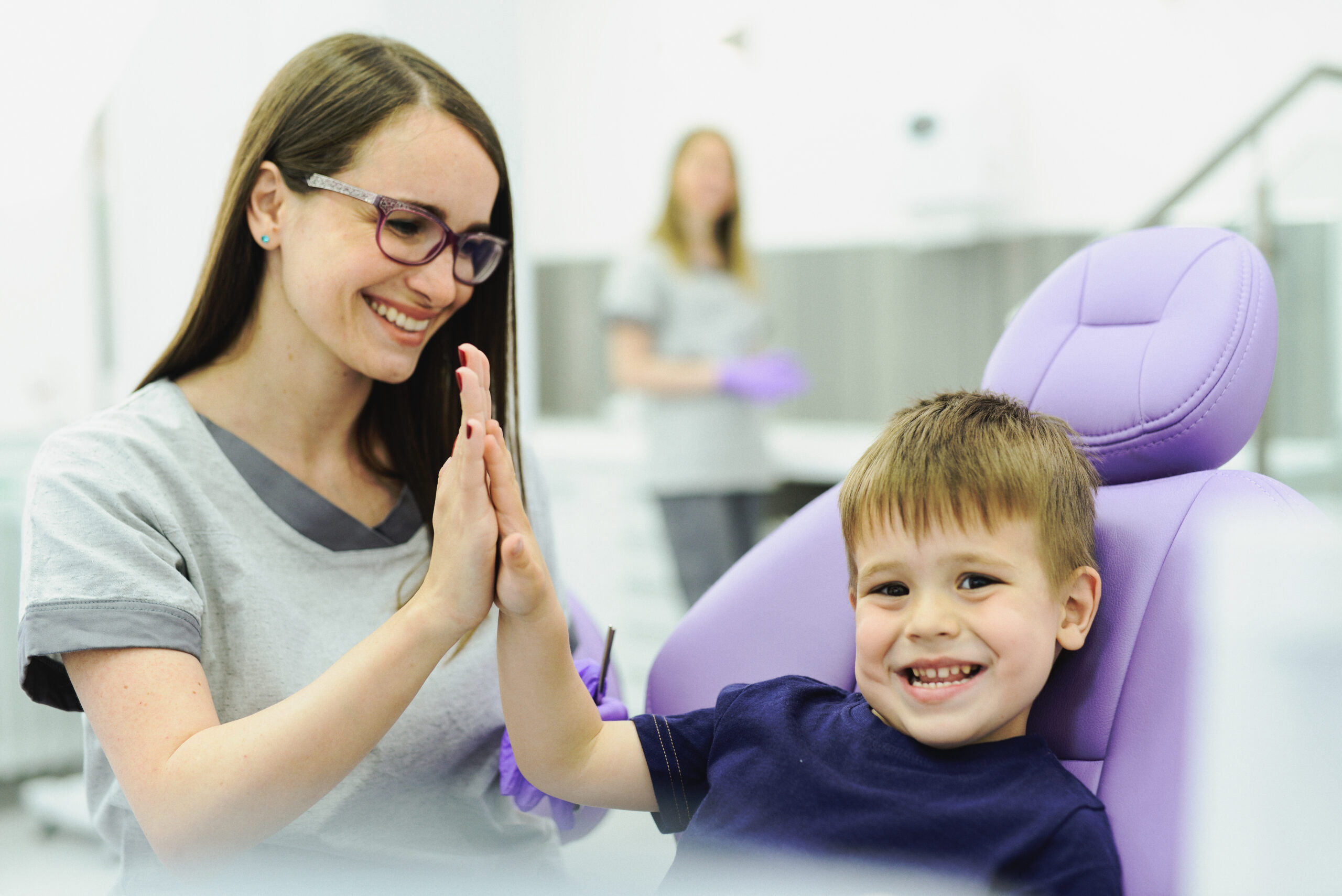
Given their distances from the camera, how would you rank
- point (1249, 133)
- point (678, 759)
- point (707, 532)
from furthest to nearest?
point (707, 532)
point (1249, 133)
point (678, 759)

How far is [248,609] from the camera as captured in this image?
0.97 meters

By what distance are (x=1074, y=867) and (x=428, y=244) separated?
771 mm

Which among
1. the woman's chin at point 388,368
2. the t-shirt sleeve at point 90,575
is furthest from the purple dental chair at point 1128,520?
the t-shirt sleeve at point 90,575

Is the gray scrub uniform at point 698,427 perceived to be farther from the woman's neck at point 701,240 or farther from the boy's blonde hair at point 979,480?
the boy's blonde hair at point 979,480

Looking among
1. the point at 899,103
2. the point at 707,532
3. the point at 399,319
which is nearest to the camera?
Result: the point at 399,319

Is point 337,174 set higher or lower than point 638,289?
higher

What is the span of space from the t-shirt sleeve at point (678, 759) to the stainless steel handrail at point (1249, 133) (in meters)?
1.67

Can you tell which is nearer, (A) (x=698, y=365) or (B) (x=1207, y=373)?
(B) (x=1207, y=373)

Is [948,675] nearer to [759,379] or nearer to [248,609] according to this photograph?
[248,609]

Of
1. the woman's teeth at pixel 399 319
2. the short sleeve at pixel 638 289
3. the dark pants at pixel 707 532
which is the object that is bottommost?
the dark pants at pixel 707 532

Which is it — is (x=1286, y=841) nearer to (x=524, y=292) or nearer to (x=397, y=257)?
(x=397, y=257)

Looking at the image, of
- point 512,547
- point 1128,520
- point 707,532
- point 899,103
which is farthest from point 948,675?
point 899,103

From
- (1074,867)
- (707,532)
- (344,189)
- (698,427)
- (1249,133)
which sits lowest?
(707,532)

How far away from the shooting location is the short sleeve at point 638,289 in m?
2.62
